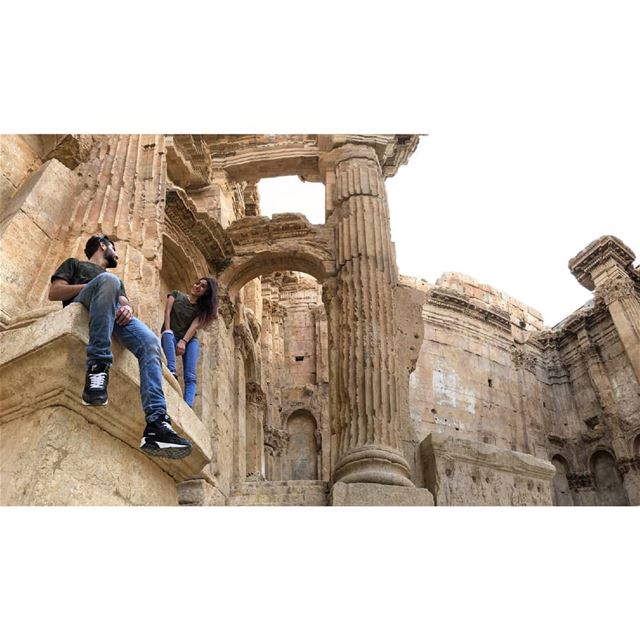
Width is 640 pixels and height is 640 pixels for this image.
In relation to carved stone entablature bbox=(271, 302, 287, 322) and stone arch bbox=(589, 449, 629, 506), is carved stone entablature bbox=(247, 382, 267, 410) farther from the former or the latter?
stone arch bbox=(589, 449, 629, 506)

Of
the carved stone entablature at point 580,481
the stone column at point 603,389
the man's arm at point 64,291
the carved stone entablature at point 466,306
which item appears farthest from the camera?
the carved stone entablature at point 580,481

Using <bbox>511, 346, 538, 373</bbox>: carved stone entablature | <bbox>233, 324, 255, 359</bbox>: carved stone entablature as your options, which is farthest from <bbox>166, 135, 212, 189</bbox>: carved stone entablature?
<bbox>511, 346, 538, 373</bbox>: carved stone entablature

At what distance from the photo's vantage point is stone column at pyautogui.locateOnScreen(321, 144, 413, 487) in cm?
845

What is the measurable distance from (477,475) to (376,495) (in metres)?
1.77

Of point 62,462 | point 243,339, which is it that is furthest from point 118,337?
point 243,339

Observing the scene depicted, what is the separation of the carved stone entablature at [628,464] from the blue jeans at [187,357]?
1771cm

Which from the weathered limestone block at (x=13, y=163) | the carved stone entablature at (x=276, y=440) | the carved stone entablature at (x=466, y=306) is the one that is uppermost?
the carved stone entablature at (x=466, y=306)

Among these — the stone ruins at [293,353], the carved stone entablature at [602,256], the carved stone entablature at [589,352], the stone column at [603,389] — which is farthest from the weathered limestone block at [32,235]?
the carved stone entablature at [589,352]

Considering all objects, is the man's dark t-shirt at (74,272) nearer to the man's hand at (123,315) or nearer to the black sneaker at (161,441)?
the man's hand at (123,315)

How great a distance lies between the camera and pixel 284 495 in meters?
8.78

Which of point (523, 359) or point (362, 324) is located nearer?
point (362, 324)

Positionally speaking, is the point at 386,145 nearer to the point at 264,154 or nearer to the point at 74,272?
the point at 264,154

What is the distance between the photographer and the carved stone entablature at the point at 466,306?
20500 millimetres

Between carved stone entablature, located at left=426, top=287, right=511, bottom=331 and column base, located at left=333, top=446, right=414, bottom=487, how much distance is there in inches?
487
